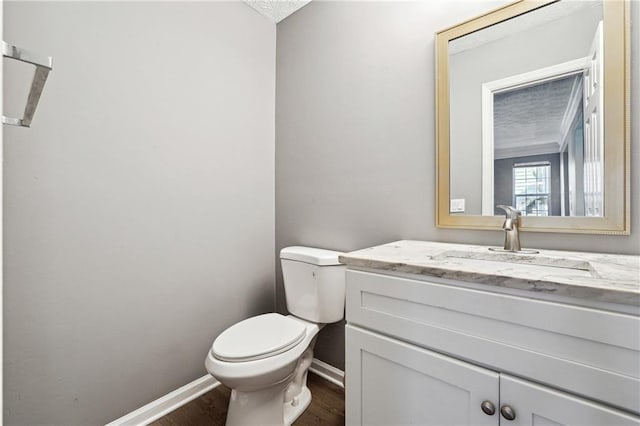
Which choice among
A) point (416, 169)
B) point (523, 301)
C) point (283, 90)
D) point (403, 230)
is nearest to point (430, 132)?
point (416, 169)

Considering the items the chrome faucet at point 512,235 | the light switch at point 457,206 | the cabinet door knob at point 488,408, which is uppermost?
the light switch at point 457,206

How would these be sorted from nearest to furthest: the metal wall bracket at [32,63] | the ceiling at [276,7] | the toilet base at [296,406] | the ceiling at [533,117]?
the metal wall bracket at [32,63] → the ceiling at [533,117] → the toilet base at [296,406] → the ceiling at [276,7]

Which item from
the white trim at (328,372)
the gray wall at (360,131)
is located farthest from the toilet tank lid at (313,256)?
the white trim at (328,372)

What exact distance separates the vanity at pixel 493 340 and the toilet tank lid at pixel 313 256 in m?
0.46

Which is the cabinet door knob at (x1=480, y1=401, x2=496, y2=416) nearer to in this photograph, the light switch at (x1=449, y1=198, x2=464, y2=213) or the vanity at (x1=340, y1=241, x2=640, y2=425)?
the vanity at (x1=340, y1=241, x2=640, y2=425)

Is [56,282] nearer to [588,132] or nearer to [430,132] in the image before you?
[430,132]

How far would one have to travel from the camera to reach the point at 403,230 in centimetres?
142

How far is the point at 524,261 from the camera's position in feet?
3.28

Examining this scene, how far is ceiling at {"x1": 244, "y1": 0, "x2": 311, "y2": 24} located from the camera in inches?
69.6

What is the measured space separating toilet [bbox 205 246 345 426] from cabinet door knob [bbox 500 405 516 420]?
758 millimetres

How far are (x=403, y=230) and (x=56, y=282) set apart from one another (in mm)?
1464

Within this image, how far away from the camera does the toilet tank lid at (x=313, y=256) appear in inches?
58.3

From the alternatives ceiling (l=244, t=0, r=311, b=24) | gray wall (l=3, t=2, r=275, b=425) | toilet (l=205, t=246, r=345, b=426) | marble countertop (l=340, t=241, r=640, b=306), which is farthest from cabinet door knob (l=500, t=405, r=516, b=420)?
ceiling (l=244, t=0, r=311, b=24)

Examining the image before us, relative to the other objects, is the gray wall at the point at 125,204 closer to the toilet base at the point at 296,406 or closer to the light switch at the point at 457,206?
the toilet base at the point at 296,406
